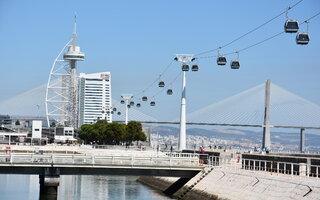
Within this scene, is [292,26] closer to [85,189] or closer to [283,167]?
[283,167]

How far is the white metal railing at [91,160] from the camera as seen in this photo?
1788 inches

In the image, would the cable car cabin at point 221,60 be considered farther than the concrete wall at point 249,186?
Yes

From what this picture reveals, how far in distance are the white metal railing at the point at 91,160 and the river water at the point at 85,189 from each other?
121 inches

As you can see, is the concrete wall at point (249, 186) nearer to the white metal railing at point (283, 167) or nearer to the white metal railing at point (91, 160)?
the white metal railing at point (283, 167)

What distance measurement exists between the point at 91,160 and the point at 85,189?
12364 millimetres

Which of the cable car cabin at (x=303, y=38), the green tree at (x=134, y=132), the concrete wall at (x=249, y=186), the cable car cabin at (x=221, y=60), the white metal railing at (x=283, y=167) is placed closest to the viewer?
the concrete wall at (x=249, y=186)

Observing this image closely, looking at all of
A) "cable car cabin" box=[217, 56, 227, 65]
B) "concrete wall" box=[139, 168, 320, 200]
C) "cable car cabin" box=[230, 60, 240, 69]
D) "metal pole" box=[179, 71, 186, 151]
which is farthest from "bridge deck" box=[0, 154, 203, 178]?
"metal pole" box=[179, 71, 186, 151]

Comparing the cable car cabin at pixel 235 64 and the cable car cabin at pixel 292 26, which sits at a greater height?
the cable car cabin at pixel 292 26

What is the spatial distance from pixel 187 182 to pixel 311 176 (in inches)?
471

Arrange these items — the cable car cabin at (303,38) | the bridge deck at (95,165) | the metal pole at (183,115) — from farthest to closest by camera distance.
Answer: the metal pole at (183,115)
the bridge deck at (95,165)
the cable car cabin at (303,38)

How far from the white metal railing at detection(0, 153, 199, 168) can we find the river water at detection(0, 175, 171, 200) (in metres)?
3.07

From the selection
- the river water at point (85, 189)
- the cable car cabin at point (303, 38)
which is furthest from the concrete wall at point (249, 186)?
the cable car cabin at point (303, 38)

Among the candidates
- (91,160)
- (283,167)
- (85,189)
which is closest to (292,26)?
(283,167)

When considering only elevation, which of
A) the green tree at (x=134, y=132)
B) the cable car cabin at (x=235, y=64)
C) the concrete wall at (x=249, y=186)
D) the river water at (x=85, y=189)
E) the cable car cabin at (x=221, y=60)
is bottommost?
the river water at (x=85, y=189)
